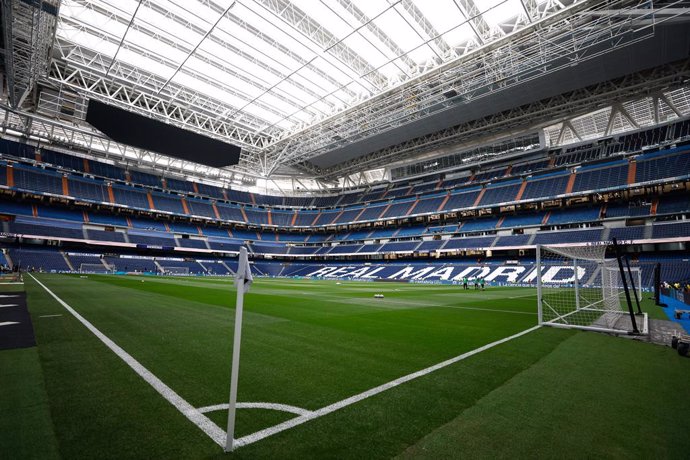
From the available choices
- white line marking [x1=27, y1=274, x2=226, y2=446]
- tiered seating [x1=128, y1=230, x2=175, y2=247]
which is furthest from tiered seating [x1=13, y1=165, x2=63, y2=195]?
white line marking [x1=27, y1=274, x2=226, y2=446]

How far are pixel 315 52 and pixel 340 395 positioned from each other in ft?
93.1

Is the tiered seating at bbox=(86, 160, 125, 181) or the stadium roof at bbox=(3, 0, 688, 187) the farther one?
the tiered seating at bbox=(86, 160, 125, 181)

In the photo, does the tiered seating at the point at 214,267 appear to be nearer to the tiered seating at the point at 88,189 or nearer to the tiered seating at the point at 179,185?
the tiered seating at the point at 179,185

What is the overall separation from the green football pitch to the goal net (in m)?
42.4

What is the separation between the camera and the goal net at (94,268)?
132 ft

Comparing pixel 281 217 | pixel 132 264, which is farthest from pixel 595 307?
pixel 281 217

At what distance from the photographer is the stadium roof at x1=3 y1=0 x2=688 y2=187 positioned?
22.0 meters

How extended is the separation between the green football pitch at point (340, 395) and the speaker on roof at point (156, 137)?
30.4 meters

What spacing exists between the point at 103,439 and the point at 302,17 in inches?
1089

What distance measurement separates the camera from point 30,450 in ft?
7.43

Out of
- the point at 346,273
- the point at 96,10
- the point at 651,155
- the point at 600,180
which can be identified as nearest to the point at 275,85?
the point at 96,10

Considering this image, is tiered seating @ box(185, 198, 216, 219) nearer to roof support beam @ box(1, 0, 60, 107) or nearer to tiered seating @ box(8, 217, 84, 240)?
tiered seating @ box(8, 217, 84, 240)

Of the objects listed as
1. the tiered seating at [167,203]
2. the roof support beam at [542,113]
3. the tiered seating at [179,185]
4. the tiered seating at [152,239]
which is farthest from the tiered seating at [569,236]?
the tiered seating at [179,185]

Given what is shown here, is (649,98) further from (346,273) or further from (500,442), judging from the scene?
(500,442)
